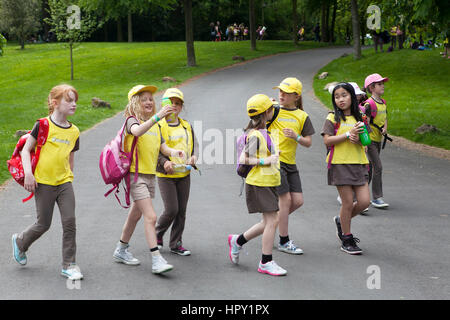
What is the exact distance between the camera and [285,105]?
611 centimetres

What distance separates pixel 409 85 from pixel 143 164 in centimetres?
2223

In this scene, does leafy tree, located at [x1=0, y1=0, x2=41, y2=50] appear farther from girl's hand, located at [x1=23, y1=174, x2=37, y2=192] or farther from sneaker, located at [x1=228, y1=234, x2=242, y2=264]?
sneaker, located at [x1=228, y1=234, x2=242, y2=264]

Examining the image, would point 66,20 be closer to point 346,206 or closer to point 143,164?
point 143,164

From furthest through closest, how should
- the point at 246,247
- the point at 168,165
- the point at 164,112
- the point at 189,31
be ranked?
the point at 189,31
the point at 246,247
the point at 168,165
the point at 164,112

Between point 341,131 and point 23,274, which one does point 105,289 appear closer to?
point 23,274

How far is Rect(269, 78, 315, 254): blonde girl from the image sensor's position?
6000 millimetres

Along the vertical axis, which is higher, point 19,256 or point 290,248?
point 19,256

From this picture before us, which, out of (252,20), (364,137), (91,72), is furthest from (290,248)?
(252,20)

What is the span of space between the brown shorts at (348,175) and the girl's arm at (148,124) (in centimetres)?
200

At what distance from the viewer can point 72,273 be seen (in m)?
5.24

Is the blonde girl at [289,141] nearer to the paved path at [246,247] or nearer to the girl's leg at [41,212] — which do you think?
the paved path at [246,247]

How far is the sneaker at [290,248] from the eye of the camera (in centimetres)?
608

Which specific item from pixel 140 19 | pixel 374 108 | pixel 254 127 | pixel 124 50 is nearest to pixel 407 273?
pixel 254 127
